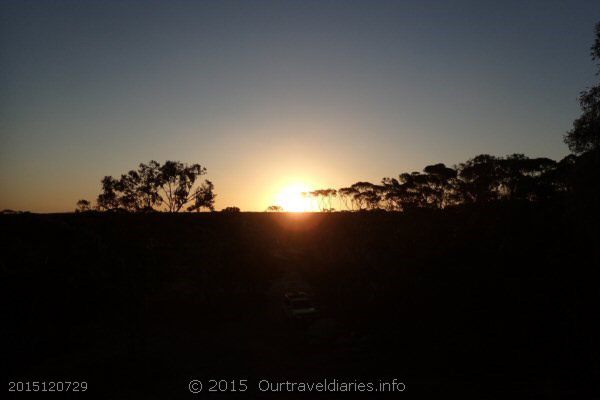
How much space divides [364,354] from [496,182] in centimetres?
5007

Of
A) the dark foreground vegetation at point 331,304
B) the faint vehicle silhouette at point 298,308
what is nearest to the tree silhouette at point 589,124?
the dark foreground vegetation at point 331,304

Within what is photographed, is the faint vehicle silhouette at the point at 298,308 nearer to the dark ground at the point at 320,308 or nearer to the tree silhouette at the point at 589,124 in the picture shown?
the dark ground at the point at 320,308

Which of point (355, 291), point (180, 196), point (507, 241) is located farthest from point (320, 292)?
point (180, 196)

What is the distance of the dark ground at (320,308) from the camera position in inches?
647

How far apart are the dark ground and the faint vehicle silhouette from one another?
76 centimetres

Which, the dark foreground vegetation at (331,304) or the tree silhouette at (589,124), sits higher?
the tree silhouette at (589,124)

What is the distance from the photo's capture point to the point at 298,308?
23828mm

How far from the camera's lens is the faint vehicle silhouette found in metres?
23.1

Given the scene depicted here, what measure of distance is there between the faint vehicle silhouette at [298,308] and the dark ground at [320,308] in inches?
29.9

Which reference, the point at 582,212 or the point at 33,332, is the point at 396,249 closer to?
the point at 582,212

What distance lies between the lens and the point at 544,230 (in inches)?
1266

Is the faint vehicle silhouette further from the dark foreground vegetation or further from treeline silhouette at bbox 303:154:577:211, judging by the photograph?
treeline silhouette at bbox 303:154:577:211

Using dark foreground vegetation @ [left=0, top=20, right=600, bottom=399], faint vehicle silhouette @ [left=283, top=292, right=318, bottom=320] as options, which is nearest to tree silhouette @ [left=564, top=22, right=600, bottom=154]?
dark foreground vegetation @ [left=0, top=20, right=600, bottom=399]

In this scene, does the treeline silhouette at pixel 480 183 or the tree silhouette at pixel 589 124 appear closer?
the tree silhouette at pixel 589 124
